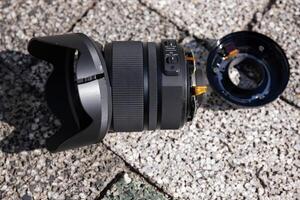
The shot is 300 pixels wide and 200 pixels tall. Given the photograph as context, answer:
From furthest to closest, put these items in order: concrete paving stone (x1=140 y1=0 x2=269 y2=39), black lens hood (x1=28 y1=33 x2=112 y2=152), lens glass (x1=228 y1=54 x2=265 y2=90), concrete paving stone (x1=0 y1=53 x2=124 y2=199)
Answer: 1. concrete paving stone (x1=140 y1=0 x2=269 y2=39)
2. lens glass (x1=228 y1=54 x2=265 y2=90)
3. concrete paving stone (x1=0 y1=53 x2=124 y2=199)
4. black lens hood (x1=28 y1=33 x2=112 y2=152)

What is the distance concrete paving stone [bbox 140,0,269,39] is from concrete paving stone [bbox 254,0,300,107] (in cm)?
6

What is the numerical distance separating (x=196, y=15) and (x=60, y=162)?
934mm

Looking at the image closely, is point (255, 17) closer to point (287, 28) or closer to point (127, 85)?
point (287, 28)

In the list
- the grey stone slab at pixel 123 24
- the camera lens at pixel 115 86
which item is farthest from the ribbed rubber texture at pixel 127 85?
the grey stone slab at pixel 123 24

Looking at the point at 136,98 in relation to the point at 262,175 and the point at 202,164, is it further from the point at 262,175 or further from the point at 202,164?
the point at 262,175

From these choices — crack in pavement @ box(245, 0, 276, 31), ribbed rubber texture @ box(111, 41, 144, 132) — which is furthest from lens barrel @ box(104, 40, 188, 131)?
crack in pavement @ box(245, 0, 276, 31)

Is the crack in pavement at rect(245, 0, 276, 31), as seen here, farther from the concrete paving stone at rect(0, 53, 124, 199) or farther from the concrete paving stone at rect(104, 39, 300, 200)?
the concrete paving stone at rect(0, 53, 124, 199)

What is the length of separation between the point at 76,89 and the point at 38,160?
0.46 meters

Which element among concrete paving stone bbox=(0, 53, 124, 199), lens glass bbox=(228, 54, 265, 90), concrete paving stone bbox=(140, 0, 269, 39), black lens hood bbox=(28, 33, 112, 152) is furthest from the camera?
concrete paving stone bbox=(140, 0, 269, 39)

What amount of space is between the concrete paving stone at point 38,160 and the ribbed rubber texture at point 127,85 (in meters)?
0.34

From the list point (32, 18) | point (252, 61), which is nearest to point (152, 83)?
point (252, 61)

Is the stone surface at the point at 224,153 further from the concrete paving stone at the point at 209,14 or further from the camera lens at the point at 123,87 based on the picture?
the concrete paving stone at the point at 209,14

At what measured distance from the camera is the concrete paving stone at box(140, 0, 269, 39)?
7.95ft

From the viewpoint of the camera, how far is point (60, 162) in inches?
86.0
